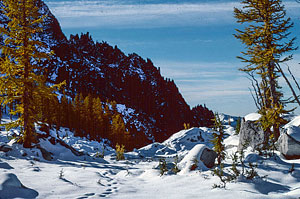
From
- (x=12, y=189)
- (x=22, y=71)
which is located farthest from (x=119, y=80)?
(x=12, y=189)

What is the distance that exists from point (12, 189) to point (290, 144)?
8.28 m

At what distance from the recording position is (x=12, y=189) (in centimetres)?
460

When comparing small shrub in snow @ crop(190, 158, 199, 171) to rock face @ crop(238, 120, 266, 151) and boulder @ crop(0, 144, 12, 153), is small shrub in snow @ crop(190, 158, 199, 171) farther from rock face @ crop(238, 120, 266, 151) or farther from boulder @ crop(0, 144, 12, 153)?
boulder @ crop(0, 144, 12, 153)

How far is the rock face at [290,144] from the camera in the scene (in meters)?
8.05

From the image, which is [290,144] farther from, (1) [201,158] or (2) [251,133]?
(2) [251,133]

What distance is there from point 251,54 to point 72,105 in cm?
5264

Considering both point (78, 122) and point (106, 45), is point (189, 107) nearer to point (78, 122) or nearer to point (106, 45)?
point (106, 45)

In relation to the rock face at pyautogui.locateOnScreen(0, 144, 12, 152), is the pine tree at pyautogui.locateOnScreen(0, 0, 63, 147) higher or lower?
higher

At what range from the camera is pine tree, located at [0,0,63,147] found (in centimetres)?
1288

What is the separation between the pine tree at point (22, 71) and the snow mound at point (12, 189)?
8905 millimetres

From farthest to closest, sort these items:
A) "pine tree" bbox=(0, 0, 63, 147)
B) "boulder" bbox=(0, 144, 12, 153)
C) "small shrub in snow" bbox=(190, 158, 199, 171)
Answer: "pine tree" bbox=(0, 0, 63, 147), "boulder" bbox=(0, 144, 12, 153), "small shrub in snow" bbox=(190, 158, 199, 171)

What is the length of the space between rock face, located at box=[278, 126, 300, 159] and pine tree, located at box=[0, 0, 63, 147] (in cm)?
1184

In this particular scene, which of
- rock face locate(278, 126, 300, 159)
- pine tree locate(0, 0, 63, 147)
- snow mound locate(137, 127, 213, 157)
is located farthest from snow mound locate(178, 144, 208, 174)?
snow mound locate(137, 127, 213, 157)

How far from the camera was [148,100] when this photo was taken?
550 feet
